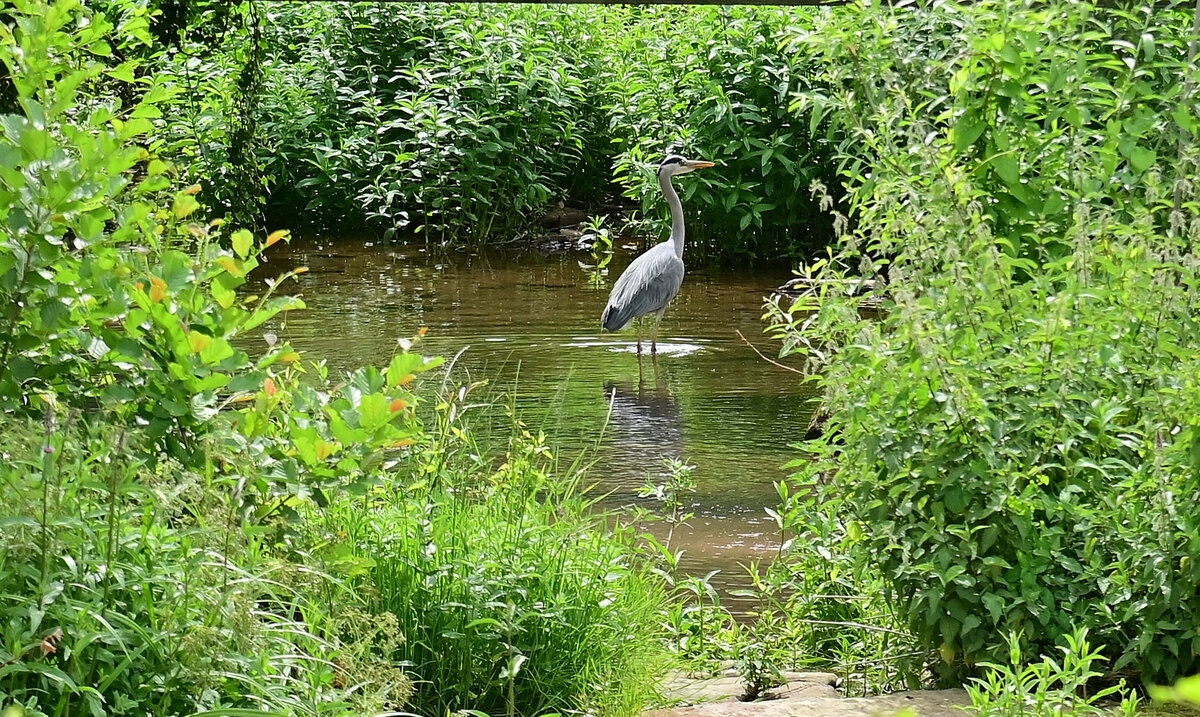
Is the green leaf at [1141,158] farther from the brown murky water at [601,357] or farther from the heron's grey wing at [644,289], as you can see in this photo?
the heron's grey wing at [644,289]

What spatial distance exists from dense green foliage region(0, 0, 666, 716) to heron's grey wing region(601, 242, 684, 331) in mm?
4895

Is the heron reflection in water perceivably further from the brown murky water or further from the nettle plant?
the nettle plant

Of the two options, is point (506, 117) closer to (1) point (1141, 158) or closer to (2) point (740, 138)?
(2) point (740, 138)

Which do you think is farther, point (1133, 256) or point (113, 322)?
point (1133, 256)

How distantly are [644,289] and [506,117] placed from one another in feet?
13.4

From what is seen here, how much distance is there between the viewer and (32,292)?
2.37 m

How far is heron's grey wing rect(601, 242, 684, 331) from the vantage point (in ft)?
26.3

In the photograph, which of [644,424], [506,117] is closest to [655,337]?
[644,424]

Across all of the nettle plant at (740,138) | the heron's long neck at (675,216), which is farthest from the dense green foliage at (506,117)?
the heron's long neck at (675,216)

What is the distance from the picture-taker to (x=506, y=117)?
1168cm

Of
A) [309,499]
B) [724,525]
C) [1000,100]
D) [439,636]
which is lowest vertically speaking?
[724,525]

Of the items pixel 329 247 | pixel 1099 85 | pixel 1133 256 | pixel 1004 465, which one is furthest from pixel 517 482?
pixel 329 247

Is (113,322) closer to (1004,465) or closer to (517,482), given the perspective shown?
(517,482)

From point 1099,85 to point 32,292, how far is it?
8.32 ft
